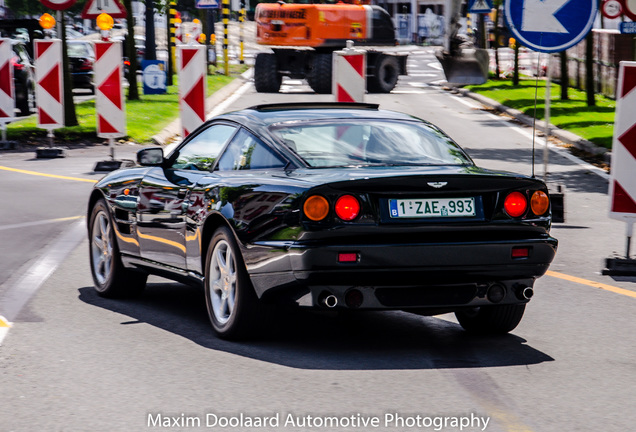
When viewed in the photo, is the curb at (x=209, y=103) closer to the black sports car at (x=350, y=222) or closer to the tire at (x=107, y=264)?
the tire at (x=107, y=264)

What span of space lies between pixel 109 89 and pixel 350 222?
11287mm

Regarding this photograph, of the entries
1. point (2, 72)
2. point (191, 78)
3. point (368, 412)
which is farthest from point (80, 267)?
point (2, 72)

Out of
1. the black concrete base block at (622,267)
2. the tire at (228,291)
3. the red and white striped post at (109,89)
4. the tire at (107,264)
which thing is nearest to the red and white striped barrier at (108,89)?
the red and white striped post at (109,89)

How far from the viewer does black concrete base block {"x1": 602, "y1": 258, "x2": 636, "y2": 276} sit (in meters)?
9.09

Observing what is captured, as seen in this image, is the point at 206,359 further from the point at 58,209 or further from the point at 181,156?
the point at 58,209

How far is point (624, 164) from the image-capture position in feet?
30.1

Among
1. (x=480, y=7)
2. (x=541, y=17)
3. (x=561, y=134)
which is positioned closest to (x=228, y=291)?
(x=541, y=17)

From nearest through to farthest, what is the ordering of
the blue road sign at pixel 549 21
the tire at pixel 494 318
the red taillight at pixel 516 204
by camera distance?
the red taillight at pixel 516 204 < the tire at pixel 494 318 < the blue road sign at pixel 549 21

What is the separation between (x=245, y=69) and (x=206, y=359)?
4271 centimetres

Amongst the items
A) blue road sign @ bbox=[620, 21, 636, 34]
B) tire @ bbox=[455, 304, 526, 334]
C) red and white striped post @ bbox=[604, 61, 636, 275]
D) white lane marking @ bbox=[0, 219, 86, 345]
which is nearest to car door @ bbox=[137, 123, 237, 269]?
white lane marking @ bbox=[0, 219, 86, 345]

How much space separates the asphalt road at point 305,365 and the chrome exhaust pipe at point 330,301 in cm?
29

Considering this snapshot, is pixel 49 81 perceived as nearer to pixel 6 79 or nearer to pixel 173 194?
pixel 6 79

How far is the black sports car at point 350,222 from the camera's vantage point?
19.5ft

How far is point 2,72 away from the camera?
A: 18.8 m
